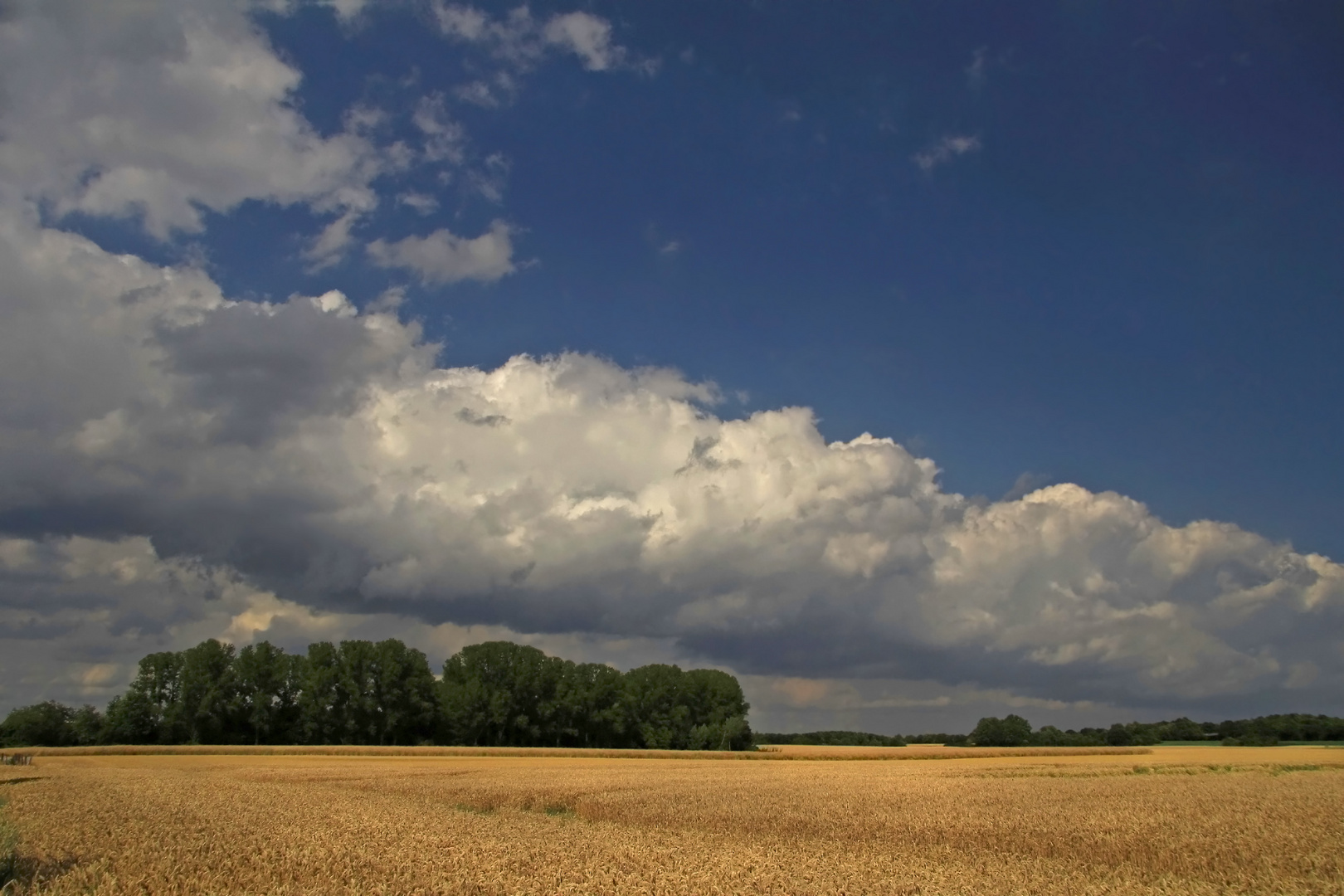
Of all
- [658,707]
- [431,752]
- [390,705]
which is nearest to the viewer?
[431,752]

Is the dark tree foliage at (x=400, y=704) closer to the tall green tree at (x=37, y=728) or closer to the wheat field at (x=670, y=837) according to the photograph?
the tall green tree at (x=37, y=728)

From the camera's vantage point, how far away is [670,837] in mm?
22969

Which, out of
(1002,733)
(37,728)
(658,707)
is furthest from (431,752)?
(1002,733)

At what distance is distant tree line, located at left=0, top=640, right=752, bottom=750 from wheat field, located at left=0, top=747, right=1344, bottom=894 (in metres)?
70.3

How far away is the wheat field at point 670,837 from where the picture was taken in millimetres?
16000

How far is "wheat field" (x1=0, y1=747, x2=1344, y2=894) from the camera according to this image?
16000 mm

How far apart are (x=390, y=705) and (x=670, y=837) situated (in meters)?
99.6

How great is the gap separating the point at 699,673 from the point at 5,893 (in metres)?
122

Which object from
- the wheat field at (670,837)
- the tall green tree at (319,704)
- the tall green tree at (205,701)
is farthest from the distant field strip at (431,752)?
the wheat field at (670,837)

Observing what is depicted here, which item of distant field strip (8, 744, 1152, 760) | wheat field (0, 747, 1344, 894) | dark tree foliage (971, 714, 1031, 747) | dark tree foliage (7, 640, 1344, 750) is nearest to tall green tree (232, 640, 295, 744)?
dark tree foliage (7, 640, 1344, 750)

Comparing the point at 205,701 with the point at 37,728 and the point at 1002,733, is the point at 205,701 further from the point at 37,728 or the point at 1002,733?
the point at 1002,733

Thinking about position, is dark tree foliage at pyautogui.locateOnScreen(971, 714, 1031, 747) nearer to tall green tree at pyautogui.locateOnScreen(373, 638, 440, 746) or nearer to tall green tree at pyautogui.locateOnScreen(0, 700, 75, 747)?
tall green tree at pyautogui.locateOnScreen(373, 638, 440, 746)

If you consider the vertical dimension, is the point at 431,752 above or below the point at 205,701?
below

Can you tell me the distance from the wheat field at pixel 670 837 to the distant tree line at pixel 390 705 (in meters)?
70.3
